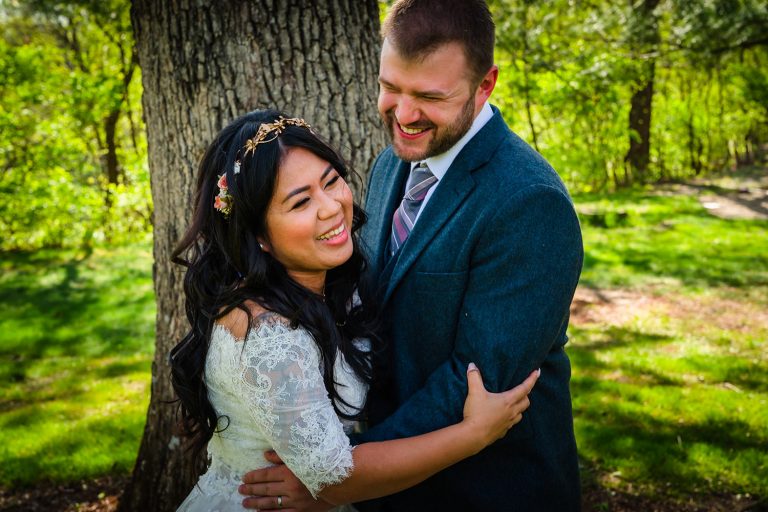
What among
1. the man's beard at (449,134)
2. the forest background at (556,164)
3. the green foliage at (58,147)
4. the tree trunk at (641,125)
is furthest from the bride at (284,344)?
the tree trunk at (641,125)

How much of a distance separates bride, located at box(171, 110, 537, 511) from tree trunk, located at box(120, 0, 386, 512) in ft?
2.55

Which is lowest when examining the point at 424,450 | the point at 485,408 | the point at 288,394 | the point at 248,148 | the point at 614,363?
the point at 614,363

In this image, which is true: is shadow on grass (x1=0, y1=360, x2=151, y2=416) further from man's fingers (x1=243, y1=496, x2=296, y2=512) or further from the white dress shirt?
the white dress shirt

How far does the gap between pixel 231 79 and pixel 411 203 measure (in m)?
1.11

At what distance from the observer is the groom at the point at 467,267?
79.0 inches

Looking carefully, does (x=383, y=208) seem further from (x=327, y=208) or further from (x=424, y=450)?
(x=424, y=450)

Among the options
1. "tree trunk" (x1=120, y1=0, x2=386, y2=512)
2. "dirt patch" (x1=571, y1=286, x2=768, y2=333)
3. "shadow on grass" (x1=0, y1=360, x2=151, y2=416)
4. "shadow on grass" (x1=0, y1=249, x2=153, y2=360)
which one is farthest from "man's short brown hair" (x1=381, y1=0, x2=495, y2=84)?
"shadow on grass" (x1=0, y1=249, x2=153, y2=360)

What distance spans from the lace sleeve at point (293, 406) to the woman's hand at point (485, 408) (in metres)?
0.41

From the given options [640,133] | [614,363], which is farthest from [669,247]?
[640,133]

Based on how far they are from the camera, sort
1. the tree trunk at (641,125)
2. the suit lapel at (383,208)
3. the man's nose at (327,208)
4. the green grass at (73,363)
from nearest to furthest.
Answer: the man's nose at (327,208) → the suit lapel at (383,208) → the green grass at (73,363) → the tree trunk at (641,125)

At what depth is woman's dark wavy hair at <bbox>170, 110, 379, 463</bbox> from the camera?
209 centimetres

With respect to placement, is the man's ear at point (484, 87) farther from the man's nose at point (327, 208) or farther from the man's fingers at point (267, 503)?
the man's fingers at point (267, 503)

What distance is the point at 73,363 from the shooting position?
615cm

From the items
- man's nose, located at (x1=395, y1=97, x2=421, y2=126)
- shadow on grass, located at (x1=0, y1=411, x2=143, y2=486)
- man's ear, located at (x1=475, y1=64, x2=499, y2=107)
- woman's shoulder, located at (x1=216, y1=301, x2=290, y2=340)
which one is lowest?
shadow on grass, located at (x1=0, y1=411, x2=143, y2=486)
